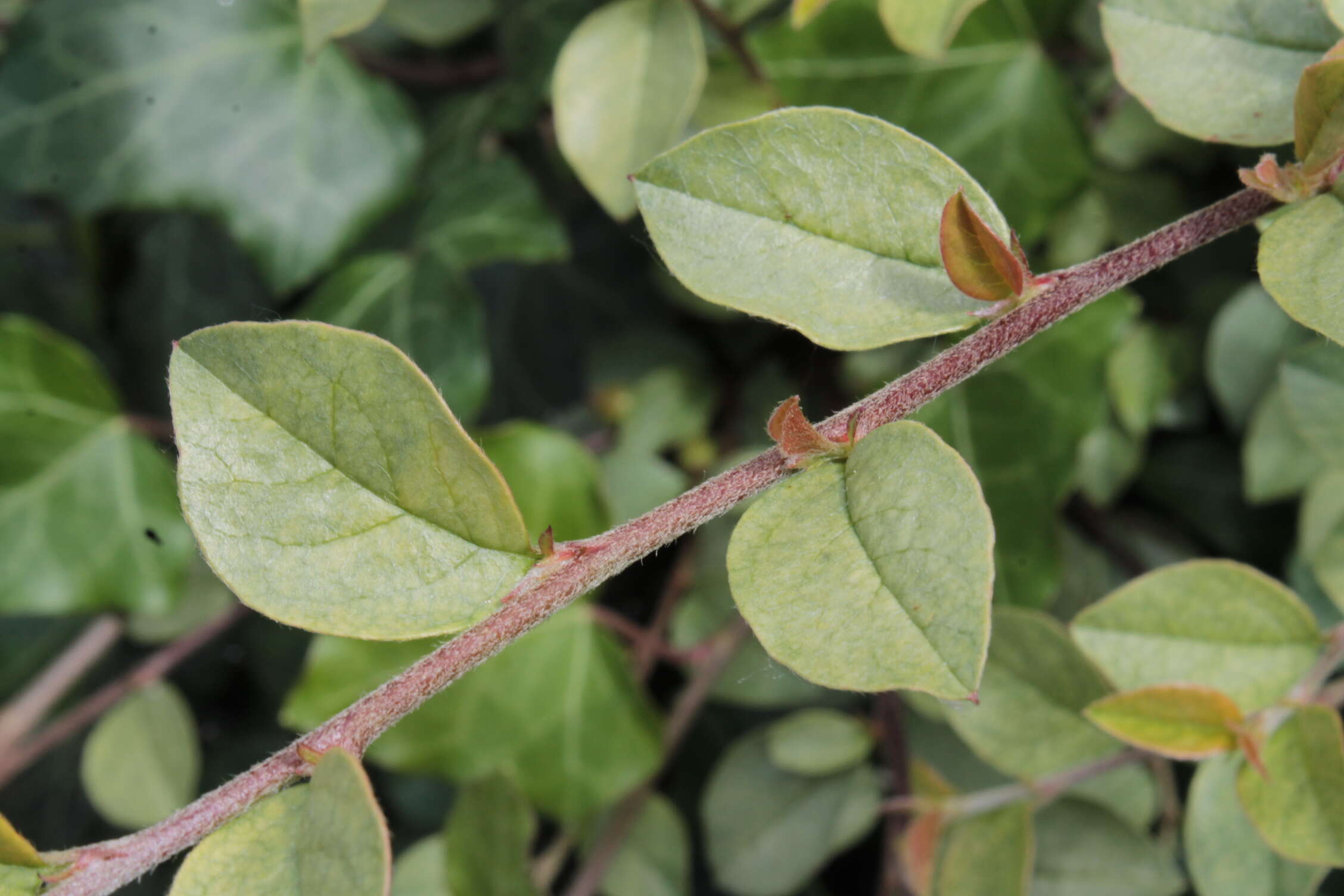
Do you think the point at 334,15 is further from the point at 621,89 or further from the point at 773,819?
the point at 773,819

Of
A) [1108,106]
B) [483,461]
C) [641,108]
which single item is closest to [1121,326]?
[1108,106]

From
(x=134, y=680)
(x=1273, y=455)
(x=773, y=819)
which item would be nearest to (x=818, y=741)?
(x=773, y=819)

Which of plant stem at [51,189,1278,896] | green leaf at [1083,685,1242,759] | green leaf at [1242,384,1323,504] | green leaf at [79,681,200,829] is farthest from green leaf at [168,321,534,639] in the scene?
green leaf at [79,681,200,829]

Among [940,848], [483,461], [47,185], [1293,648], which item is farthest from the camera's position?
[47,185]

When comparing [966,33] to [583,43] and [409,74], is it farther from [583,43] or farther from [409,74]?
[409,74]

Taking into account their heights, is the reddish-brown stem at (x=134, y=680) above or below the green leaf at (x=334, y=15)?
below

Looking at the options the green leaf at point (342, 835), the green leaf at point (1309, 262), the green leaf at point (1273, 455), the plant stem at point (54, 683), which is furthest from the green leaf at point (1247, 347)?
the plant stem at point (54, 683)

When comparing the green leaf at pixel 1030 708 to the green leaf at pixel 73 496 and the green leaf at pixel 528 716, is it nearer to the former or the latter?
the green leaf at pixel 528 716
